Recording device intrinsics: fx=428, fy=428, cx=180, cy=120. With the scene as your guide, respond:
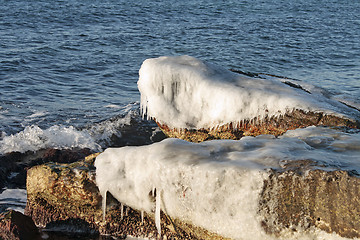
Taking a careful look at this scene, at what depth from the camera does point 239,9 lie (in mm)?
22547

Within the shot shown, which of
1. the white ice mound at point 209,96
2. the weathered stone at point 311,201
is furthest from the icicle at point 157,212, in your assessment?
the white ice mound at point 209,96

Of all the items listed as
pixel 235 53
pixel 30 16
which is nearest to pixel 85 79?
pixel 235 53

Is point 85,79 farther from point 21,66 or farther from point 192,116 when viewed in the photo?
point 192,116

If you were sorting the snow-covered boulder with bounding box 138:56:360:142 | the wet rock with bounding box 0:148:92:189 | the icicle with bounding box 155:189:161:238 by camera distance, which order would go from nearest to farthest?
1. the icicle with bounding box 155:189:161:238
2. the snow-covered boulder with bounding box 138:56:360:142
3. the wet rock with bounding box 0:148:92:189

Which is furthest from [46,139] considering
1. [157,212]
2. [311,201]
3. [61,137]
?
[311,201]

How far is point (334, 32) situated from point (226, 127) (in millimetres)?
14606

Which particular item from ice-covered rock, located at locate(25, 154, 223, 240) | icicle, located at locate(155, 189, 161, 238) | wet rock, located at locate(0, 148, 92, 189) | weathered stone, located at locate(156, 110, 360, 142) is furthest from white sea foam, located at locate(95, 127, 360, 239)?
wet rock, located at locate(0, 148, 92, 189)

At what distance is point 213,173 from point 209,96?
2.56m

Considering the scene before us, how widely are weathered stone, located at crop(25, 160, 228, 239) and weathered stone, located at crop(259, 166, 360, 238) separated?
1.09 meters

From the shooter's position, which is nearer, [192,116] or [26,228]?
[26,228]

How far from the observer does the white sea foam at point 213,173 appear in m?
3.64

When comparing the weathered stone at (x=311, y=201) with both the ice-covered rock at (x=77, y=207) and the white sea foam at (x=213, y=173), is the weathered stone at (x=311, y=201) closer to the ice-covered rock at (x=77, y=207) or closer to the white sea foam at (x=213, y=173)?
the white sea foam at (x=213, y=173)

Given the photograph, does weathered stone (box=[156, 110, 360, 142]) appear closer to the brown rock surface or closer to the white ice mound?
the white ice mound

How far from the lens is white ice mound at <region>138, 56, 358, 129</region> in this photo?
230 inches
